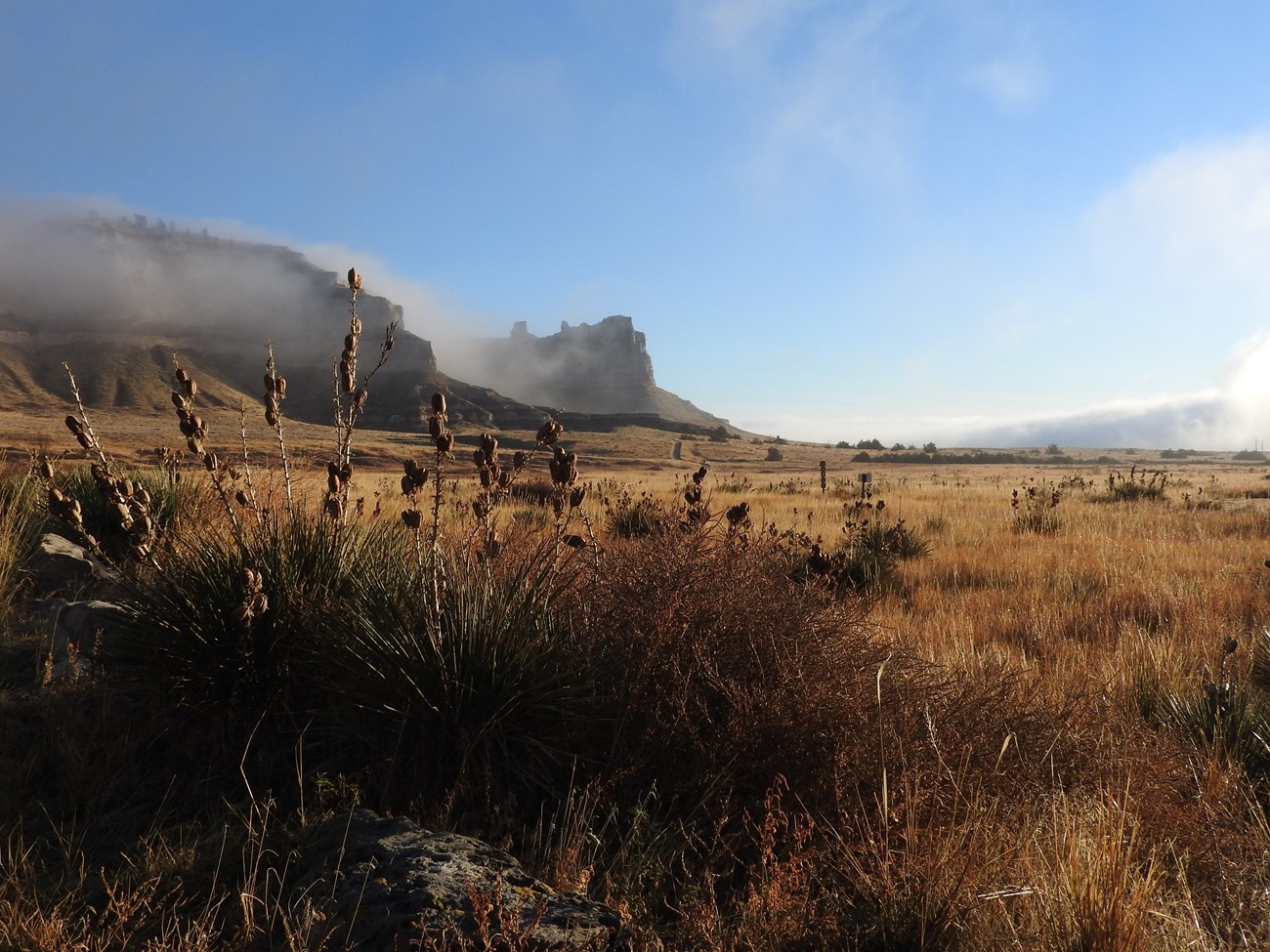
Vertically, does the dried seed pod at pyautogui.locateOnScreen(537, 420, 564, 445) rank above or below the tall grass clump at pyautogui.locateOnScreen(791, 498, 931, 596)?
above

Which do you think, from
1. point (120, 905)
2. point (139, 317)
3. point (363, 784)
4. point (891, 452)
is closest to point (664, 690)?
→ point (363, 784)

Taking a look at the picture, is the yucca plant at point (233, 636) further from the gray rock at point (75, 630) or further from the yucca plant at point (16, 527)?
the yucca plant at point (16, 527)

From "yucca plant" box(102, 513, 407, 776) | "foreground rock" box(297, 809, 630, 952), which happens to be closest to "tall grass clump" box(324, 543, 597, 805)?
"yucca plant" box(102, 513, 407, 776)

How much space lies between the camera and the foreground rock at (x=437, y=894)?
1.86 metres

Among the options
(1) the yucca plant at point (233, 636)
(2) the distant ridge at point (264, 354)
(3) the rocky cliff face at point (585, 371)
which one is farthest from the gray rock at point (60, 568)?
(3) the rocky cliff face at point (585, 371)

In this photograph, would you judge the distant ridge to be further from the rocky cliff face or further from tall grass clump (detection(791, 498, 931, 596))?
tall grass clump (detection(791, 498, 931, 596))

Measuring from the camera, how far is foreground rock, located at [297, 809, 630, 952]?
6.12 feet

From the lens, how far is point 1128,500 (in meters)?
17.0

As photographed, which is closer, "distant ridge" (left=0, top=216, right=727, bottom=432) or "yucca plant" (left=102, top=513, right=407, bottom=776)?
"yucca plant" (left=102, top=513, right=407, bottom=776)

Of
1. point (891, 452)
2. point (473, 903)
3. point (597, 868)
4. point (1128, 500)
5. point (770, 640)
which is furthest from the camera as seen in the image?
point (891, 452)

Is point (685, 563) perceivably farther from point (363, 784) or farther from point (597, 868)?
point (363, 784)

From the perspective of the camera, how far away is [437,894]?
1.96 metres

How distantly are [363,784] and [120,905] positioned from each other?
86 cm

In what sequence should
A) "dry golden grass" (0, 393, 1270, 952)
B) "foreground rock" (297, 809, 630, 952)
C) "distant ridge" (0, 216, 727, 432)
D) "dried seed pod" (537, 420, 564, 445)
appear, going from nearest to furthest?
"foreground rock" (297, 809, 630, 952)
"dry golden grass" (0, 393, 1270, 952)
"dried seed pod" (537, 420, 564, 445)
"distant ridge" (0, 216, 727, 432)
